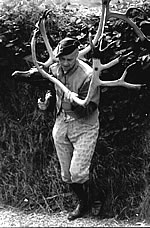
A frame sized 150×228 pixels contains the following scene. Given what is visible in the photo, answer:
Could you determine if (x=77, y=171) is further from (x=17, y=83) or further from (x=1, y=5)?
(x=1, y=5)

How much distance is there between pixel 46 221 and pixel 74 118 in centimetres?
138

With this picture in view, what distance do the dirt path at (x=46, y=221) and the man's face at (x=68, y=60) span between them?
1.74 m

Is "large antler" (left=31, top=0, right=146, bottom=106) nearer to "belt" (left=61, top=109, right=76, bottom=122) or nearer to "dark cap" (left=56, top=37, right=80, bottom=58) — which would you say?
"dark cap" (left=56, top=37, right=80, bottom=58)

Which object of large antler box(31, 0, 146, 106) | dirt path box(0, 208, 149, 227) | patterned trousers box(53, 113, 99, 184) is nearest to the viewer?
large antler box(31, 0, 146, 106)

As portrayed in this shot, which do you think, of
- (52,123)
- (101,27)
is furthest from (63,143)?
(101,27)

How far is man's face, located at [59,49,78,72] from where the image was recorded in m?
4.93

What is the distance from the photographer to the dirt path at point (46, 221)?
5723 mm

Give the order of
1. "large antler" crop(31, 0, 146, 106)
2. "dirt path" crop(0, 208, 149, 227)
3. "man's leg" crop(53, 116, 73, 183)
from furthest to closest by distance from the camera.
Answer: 1. "dirt path" crop(0, 208, 149, 227)
2. "man's leg" crop(53, 116, 73, 183)
3. "large antler" crop(31, 0, 146, 106)

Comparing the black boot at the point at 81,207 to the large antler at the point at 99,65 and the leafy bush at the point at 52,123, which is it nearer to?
the leafy bush at the point at 52,123

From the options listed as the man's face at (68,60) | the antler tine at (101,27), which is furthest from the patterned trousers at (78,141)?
the antler tine at (101,27)

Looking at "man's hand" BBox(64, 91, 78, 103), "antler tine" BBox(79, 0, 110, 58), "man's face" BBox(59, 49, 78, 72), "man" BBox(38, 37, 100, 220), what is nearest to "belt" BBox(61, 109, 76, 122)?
"man" BBox(38, 37, 100, 220)

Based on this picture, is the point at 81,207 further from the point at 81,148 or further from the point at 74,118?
the point at 74,118

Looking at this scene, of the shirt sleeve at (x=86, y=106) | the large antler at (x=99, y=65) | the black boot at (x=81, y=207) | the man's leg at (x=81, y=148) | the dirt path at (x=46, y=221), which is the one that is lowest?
the dirt path at (x=46, y=221)

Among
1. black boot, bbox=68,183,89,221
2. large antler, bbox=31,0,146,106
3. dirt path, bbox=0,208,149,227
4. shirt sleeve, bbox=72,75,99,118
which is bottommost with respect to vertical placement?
dirt path, bbox=0,208,149,227
